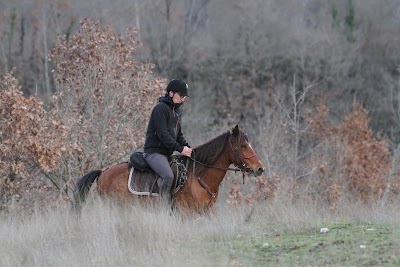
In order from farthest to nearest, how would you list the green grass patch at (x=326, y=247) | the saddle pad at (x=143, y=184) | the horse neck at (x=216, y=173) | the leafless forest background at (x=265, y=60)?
1. the leafless forest background at (x=265, y=60)
2. the horse neck at (x=216, y=173)
3. the saddle pad at (x=143, y=184)
4. the green grass patch at (x=326, y=247)

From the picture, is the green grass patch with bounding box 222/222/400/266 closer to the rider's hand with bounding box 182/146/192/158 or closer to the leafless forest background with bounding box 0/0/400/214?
the rider's hand with bounding box 182/146/192/158

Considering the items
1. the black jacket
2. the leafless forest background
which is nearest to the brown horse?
the black jacket

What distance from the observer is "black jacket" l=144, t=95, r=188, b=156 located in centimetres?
1211

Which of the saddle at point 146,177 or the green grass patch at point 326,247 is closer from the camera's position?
the green grass patch at point 326,247

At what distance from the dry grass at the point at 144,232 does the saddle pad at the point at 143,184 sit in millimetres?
507

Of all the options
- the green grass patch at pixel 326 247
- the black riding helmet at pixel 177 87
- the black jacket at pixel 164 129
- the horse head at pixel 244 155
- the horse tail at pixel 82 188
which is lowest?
the green grass patch at pixel 326 247

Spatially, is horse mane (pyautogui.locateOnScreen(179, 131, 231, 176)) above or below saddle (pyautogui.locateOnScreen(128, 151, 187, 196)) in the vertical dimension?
above

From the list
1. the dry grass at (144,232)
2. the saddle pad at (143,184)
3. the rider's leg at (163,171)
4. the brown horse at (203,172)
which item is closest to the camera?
the dry grass at (144,232)

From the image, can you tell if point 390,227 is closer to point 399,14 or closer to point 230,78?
point 230,78

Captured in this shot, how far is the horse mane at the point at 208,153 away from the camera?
12602 mm

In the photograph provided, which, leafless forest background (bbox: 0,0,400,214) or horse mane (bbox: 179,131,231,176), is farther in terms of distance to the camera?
leafless forest background (bbox: 0,0,400,214)

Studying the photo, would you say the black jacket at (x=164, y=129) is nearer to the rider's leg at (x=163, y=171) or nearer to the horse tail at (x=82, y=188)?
the rider's leg at (x=163, y=171)

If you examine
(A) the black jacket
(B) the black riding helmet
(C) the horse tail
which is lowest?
(C) the horse tail

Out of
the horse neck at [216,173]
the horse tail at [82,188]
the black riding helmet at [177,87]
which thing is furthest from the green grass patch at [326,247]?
the horse tail at [82,188]
